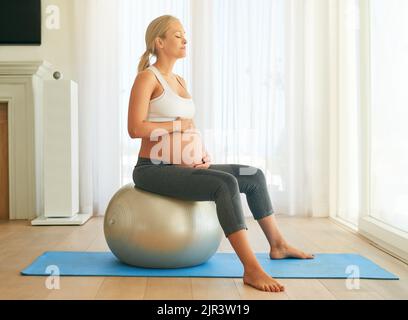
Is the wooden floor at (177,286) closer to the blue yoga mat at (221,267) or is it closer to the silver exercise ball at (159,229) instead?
the blue yoga mat at (221,267)

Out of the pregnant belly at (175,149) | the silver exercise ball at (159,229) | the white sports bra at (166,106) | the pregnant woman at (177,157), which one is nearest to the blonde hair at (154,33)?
the pregnant woman at (177,157)

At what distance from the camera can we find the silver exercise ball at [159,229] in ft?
8.05

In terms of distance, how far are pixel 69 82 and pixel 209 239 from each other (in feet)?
6.81

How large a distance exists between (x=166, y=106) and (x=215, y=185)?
19.7 inches

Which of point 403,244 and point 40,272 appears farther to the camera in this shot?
point 403,244

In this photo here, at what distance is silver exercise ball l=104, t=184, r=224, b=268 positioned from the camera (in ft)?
8.05

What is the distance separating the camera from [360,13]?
3.63 metres

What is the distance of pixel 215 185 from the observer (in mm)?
2328

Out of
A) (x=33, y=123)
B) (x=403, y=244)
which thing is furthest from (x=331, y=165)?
(x=33, y=123)
